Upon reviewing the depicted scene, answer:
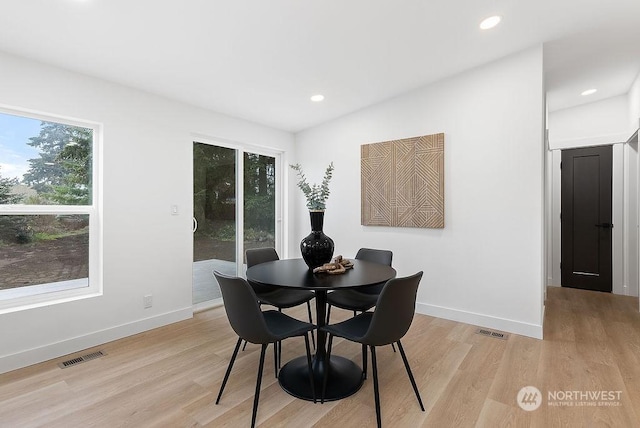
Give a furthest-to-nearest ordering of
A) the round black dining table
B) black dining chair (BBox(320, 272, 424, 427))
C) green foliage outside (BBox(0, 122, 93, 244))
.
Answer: green foliage outside (BBox(0, 122, 93, 244)), the round black dining table, black dining chair (BBox(320, 272, 424, 427))

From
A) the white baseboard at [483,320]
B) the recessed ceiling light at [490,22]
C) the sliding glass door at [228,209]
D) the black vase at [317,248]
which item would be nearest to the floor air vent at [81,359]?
the sliding glass door at [228,209]

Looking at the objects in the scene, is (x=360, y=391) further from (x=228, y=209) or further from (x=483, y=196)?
(x=228, y=209)

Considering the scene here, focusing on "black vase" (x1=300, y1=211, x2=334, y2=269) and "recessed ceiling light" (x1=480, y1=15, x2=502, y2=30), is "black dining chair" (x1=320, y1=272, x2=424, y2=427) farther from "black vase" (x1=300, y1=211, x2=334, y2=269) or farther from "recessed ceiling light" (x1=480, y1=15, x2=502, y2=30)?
"recessed ceiling light" (x1=480, y1=15, x2=502, y2=30)

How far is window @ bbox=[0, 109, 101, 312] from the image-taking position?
250cm

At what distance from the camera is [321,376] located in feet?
7.36

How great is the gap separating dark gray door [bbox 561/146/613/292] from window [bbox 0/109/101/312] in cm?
608

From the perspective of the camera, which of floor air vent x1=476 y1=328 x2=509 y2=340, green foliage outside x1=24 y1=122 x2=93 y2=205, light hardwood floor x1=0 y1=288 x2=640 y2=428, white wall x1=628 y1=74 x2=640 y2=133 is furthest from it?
white wall x1=628 y1=74 x2=640 y2=133

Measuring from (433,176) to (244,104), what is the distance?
2291 mm

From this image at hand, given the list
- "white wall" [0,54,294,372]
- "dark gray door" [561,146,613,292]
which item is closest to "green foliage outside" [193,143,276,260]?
"white wall" [0,54,294,372]

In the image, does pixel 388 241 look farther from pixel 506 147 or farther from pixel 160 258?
pixel 160 258

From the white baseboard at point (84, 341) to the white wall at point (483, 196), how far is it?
8.23 feet

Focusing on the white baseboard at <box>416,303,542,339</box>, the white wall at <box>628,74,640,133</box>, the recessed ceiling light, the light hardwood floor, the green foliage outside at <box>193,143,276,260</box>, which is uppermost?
the recessed ceiling light

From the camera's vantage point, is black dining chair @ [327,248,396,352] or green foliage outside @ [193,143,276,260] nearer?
black dining chair @ [327,248,396,352]

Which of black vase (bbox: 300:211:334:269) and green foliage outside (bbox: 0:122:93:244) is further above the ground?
green foliage outside (bbox: 0:122:93:244)
